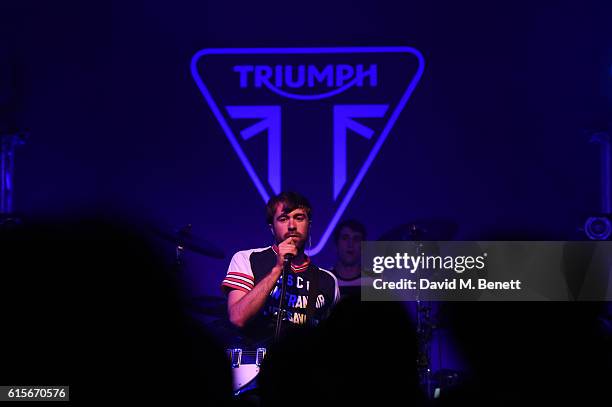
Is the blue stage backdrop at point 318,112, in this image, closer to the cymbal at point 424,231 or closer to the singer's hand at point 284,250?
the cymbal at point 424,231

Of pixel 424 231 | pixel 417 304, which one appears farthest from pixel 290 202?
pixel 417 304

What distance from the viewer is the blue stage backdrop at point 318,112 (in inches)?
202

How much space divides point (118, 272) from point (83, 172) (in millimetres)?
3527

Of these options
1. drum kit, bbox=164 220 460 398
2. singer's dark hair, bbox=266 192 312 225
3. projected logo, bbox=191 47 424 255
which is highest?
projected logo, bbox=191 47 424 255

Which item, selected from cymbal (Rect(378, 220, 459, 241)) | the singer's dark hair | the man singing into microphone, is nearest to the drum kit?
cymbal (Rect(378, 220, 459, 241))

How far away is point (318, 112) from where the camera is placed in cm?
518

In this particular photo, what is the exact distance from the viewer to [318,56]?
517 cm

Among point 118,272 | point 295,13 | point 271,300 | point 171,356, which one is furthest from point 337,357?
point 295,13

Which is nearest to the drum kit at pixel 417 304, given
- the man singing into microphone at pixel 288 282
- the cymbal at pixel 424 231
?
the cymbal at pixel 424 231

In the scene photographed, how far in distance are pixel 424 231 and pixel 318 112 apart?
1.14m

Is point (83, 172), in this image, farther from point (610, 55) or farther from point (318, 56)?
point (610, 55)

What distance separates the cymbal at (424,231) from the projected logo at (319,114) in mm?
463

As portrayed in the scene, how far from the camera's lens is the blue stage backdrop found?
16.9 ft

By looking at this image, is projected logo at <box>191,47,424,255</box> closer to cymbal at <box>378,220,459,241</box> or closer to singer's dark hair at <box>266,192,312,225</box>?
cymbal at <box>378,220,459,241</box>
